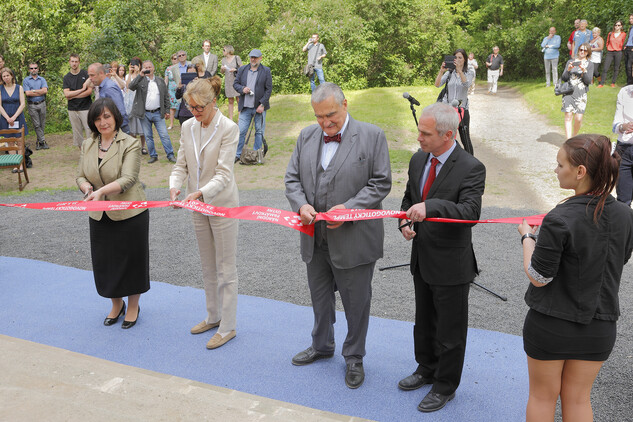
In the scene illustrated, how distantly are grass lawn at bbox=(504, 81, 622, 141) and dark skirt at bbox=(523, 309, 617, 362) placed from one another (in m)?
11.7

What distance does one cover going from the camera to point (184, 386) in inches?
141

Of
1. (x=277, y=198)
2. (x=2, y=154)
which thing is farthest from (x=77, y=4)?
(x=277, y=198)

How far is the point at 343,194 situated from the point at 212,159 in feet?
4.07

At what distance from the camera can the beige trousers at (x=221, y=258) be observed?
178 inches

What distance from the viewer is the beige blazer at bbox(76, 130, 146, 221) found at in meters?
4.72

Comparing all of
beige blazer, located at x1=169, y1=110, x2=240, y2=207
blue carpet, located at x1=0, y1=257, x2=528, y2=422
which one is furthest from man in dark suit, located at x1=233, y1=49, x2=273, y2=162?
beige blazer, located at x1=169, y1=110, x2=240, y2=207

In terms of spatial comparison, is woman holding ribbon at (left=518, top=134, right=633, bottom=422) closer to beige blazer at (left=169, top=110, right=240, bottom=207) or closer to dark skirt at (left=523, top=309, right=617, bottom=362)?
dark skirt at (left=523, top=309, right=617, bottom=362)

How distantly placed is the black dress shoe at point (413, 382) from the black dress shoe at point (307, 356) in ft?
2.27

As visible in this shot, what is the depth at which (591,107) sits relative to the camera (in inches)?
637

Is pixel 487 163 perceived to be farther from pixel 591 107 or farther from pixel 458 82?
pixel 591 107

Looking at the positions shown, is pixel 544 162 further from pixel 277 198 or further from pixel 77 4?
pixel 77 4

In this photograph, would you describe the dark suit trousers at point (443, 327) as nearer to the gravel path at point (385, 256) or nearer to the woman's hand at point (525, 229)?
the woman's hand at point (525, 229)

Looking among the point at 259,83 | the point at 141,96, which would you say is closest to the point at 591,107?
the point at 259,83

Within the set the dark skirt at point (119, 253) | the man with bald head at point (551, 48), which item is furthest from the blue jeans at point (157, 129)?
the man with bald head at point (551, 48)
